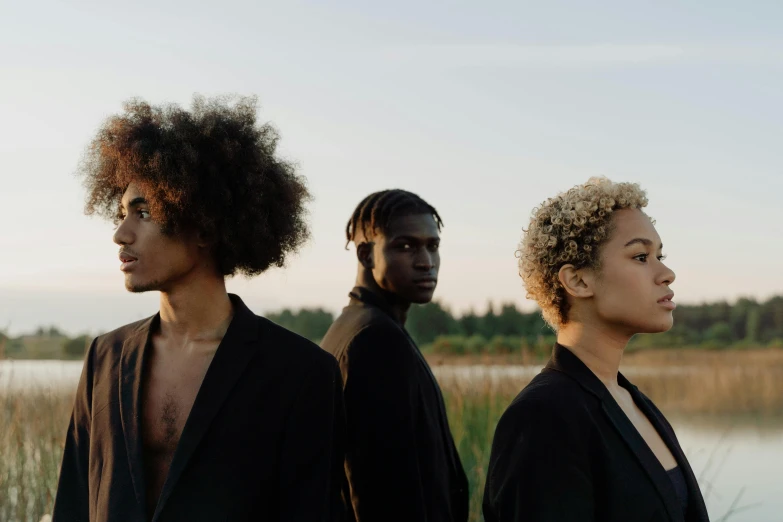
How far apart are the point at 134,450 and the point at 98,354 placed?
0.54 metres

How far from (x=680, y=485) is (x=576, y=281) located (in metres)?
0.67

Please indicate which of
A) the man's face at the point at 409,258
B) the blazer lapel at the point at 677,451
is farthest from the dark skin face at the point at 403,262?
the blazer lapel at the point at 677,451

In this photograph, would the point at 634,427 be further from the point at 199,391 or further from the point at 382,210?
the point at 382,210

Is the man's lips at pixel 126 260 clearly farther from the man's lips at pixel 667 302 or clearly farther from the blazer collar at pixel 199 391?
the man's lips at pixel 667 302

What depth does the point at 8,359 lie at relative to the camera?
22.8ft

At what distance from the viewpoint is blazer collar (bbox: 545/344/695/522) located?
2711 mm

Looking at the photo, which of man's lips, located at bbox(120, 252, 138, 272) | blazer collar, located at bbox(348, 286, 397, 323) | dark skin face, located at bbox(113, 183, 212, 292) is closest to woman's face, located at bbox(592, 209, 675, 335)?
dark skin face, located at bbox(113, 183, 212, 292)

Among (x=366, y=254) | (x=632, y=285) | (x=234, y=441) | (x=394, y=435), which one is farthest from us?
(x=366, y=254)

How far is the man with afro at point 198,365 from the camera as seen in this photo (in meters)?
3.05

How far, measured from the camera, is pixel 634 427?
2.84 m

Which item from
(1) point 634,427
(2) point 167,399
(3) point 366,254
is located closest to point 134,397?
(2) point 167,399

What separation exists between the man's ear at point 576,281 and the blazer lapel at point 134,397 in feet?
4.70

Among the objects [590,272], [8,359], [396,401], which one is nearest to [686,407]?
[8,359]

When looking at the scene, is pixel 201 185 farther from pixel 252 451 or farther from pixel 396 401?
pixel 396 401
